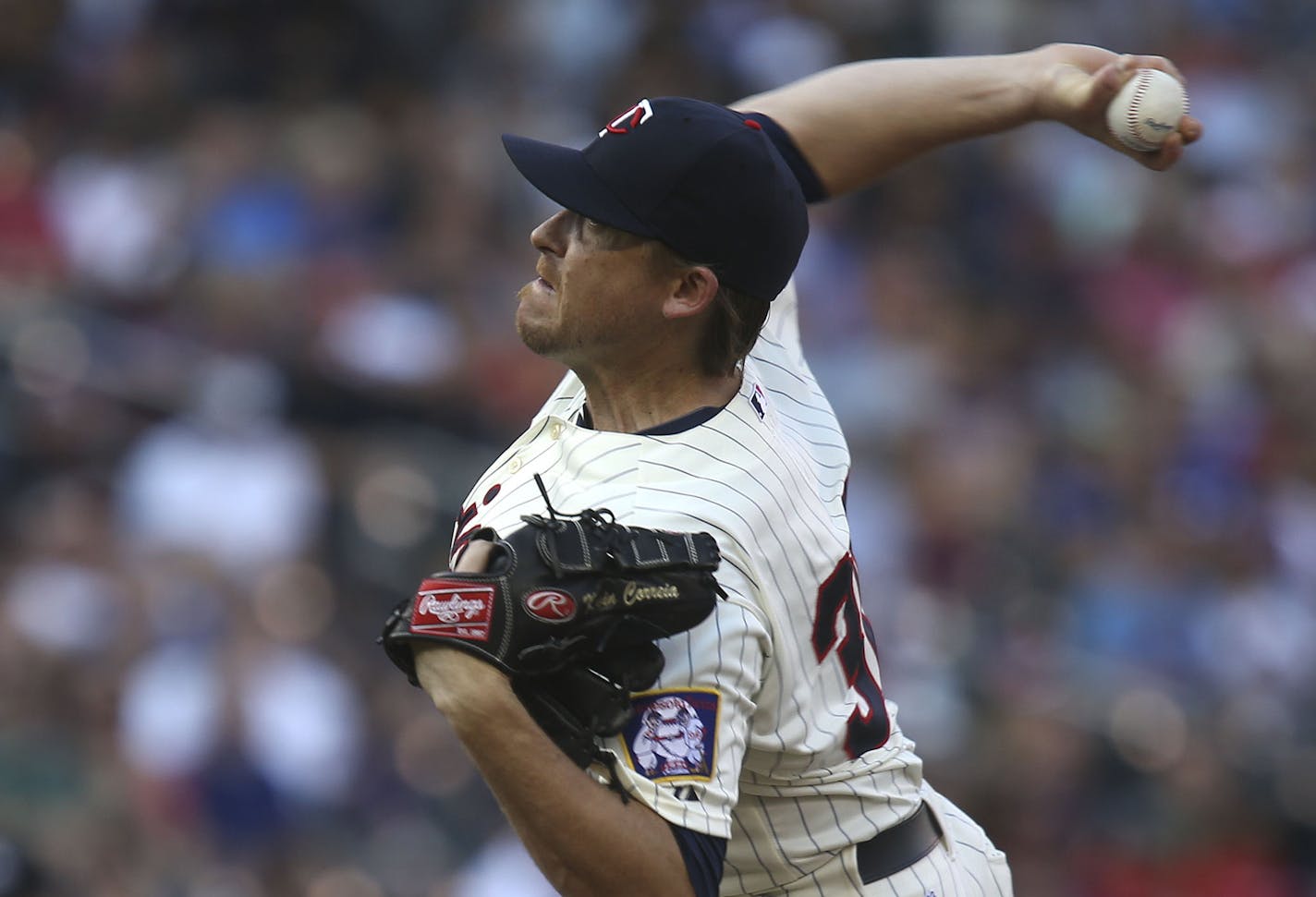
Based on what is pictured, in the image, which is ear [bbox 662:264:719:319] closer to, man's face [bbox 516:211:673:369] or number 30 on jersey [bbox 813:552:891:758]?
man's face [bbox 516:211:673:369]

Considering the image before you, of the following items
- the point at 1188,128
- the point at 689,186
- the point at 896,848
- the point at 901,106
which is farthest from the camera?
the point at 901,106

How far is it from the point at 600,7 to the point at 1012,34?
251 centimetres

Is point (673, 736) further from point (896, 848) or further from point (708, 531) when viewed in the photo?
point (896, 848)

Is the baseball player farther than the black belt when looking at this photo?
No

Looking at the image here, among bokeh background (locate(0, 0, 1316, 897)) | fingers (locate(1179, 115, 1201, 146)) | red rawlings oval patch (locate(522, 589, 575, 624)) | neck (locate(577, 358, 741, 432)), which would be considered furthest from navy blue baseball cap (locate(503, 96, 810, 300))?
bokeh background (locate(0, 0, 1316, 897))

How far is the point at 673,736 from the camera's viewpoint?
2.39m

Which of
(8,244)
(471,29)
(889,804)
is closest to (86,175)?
(8,244)

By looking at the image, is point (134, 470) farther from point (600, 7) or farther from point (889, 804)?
point (889, 804)

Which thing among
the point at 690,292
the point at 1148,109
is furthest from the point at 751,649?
→ the point at 1148,109

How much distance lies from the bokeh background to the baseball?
4.19 meters

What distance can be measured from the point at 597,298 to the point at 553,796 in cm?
77

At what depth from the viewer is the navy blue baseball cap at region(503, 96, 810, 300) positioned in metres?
2.62

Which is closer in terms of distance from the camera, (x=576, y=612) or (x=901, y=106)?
(x=576, y=612)

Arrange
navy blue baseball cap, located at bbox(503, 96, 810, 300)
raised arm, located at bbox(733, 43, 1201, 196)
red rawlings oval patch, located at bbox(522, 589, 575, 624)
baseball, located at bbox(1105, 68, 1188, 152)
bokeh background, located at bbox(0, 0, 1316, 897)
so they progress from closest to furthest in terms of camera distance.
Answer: red rawlings oval patch, located at bbox(522, 589, 575, 624), navy blue baseball cap, located at bbox(503, 96, 810, 300), baseball, located at bbox(1105, 68, 1188, 152), raised arm, located at bbox(733, 43, 1201, 196), bokeh background, located at bbox(0, 0, 1316, 897)
